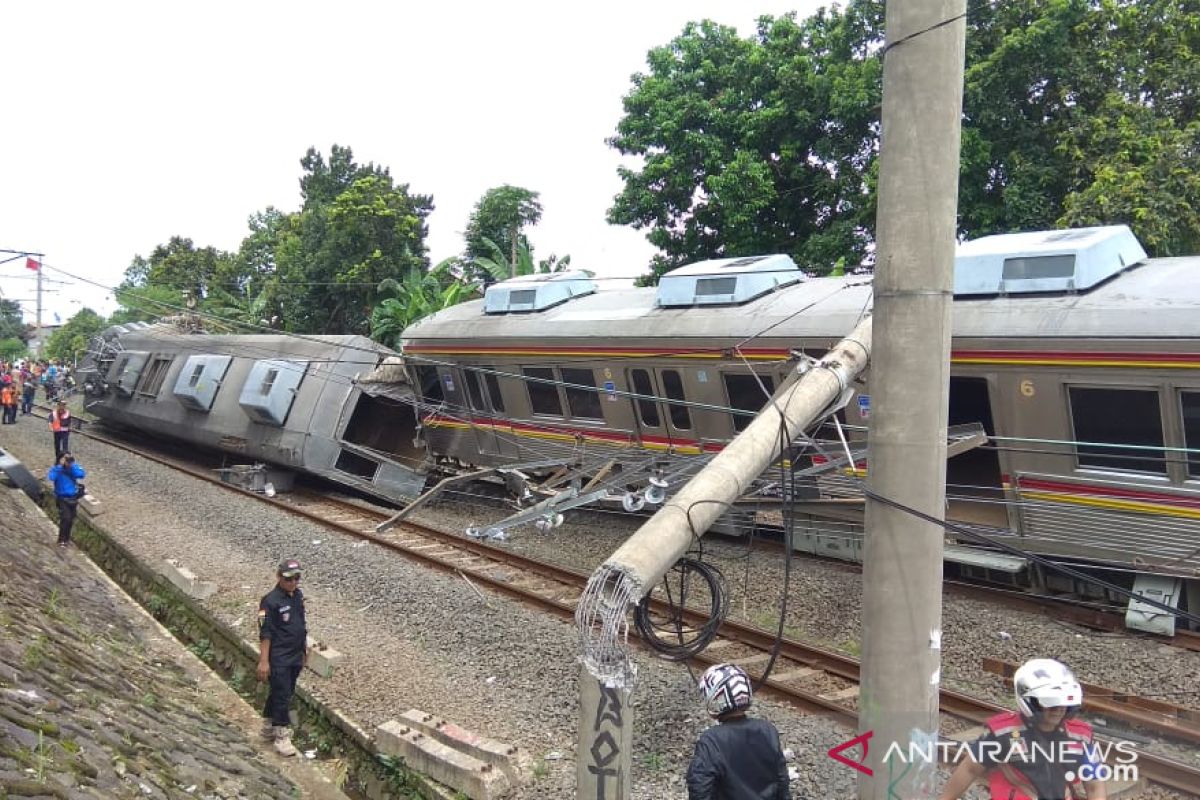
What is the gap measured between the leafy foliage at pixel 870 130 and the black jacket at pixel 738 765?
1390 cm

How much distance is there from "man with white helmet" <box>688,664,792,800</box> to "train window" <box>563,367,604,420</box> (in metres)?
9.45

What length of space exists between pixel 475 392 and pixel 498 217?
18174 mm

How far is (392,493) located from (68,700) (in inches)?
397

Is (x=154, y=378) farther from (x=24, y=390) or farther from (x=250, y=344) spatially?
(x=24, y=390)

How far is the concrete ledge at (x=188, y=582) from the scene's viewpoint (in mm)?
10234

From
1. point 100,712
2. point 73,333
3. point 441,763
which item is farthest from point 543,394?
point 73,333

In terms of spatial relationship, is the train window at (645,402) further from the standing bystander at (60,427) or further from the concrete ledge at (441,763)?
the standing bystander at (60,427)

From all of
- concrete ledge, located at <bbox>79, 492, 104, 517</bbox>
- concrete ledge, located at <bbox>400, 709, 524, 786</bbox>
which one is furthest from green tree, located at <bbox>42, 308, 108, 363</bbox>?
concrete ledge, located at <bbox>400, 709, 524, 786</bbox>

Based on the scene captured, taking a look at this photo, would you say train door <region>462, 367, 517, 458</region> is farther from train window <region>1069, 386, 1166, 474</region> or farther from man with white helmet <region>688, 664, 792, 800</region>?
man with white helmet <region>688, 664, 792, 800</region>

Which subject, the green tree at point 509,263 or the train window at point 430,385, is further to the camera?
the green tree at point 509,263

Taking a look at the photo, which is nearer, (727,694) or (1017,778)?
(1017,778)

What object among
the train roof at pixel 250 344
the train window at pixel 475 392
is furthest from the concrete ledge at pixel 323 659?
the train window at pixel 475 392

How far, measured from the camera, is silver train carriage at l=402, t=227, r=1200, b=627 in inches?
316

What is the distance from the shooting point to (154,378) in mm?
21516
